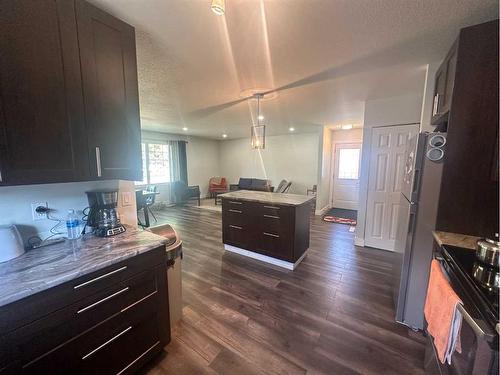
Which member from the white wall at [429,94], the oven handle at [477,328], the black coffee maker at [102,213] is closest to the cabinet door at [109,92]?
the black coffee maker at [102,213]

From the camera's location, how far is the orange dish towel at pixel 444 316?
3.12 feet

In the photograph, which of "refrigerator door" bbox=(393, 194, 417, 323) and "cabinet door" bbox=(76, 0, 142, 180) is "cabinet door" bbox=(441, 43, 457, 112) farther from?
"cabinet door" bbox=(76, 0, 142, 180)

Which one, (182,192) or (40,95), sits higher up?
(40,95)

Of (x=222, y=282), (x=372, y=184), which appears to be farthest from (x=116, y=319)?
(x=372, y=184)

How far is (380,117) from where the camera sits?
327cm

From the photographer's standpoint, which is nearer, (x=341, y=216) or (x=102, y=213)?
(x=102, y=213)

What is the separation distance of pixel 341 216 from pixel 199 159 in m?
5.46

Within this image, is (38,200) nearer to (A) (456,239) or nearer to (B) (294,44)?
(B) (294,44)

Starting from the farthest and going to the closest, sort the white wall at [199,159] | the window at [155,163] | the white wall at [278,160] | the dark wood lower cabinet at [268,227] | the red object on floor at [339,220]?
the white wall at [278,160], the white wall at [199,159], the window at [155,163], the red object on floor at [339,220], the dark wood lower cabinet at [268,227]

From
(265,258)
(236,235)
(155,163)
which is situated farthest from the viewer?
(155,163)

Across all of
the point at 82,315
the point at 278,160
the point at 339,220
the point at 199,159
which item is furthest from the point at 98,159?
the point at 199,159

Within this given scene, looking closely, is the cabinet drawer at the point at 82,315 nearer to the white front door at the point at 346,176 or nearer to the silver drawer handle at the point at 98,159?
the silver drawer handle at the point at 98,159

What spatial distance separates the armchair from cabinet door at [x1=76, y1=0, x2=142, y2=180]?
18.5ft

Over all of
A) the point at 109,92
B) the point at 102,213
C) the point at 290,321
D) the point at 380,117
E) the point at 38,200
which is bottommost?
the point at 290,321
